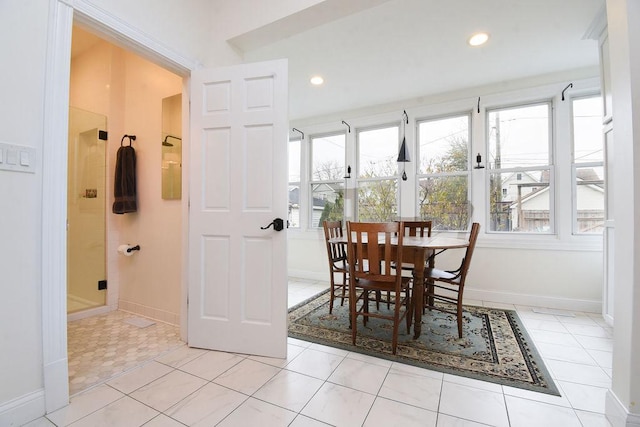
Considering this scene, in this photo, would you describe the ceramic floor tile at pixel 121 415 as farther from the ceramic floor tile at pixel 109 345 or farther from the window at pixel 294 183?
the window at pixel 294 183

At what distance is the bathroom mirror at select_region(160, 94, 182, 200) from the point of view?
257 cm

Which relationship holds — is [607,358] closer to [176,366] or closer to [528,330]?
[528,330]

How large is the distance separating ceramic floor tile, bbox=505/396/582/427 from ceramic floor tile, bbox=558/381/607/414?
4.0 inches

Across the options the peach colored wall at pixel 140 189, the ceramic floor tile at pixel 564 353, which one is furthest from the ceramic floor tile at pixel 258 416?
the ceramic floor tile at pixel 564 353

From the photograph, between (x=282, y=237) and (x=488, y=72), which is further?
(x=488, y=72)

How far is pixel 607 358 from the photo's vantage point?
200 cm

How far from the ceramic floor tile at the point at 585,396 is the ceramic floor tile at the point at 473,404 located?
0.39m

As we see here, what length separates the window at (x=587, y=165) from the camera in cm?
304

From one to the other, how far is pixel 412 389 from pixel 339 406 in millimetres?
476

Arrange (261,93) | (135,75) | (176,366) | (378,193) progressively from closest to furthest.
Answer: (176,366) → (261,93) → (135,75) → (378,193)

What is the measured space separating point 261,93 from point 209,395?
203 centimetres

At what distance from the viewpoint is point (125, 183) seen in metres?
2.80

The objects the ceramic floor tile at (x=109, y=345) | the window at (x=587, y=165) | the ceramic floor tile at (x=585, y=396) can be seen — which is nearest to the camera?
the ceramic floor tile at (x=585, y=396)

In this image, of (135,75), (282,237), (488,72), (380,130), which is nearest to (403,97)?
(380,130)
